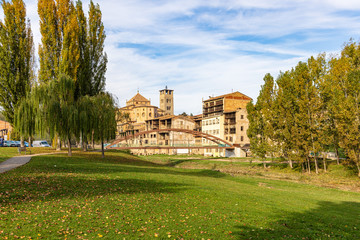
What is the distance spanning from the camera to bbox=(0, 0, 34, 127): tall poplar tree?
44.2 metres

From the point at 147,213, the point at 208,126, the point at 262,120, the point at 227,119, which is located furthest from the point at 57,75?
the point at 208,126

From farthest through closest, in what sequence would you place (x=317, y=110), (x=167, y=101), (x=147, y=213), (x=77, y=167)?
(x=167, y=101), (x=317, y=110), (x=77, y=167), (x=147, y=213)

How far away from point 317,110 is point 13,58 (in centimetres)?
4654

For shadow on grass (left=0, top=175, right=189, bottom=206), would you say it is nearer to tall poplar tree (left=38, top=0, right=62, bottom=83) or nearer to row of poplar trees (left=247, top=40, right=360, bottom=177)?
row of poplar trees (left=247, top=40, right=360, bottom=177)

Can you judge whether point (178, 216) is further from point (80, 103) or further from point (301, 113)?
point (301, 113)

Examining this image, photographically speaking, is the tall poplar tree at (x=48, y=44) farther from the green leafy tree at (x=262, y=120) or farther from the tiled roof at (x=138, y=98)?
the tiled roof at (x=138, y=98)

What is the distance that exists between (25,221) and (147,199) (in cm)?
646

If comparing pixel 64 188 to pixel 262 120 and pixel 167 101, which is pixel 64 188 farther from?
pixel 167 101

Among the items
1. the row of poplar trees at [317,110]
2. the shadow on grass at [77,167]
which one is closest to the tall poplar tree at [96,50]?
the shadow on grass at [77,167]

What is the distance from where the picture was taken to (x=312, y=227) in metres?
13.6

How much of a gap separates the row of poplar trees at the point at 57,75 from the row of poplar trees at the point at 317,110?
88.7 ft

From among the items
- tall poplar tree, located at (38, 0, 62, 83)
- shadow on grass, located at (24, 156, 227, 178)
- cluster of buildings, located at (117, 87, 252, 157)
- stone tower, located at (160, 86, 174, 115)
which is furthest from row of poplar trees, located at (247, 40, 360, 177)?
stone tower, located at (160, 86, 174, 115)

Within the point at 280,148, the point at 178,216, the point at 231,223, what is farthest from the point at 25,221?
the point at 280,148

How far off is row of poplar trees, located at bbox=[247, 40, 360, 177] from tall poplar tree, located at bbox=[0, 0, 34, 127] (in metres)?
39.9
